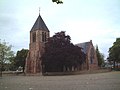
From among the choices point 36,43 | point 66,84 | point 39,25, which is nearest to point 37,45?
point 36,43

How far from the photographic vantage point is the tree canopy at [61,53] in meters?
62.6

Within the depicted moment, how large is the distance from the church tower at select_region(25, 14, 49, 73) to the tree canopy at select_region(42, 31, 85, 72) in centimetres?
1181

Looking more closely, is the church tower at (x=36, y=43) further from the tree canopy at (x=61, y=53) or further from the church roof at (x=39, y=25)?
the tree canopy at (x=61, y=53)

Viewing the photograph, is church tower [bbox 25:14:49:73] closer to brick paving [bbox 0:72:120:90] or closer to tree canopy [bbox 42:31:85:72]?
tree canopy [bbox 42:31:85:72]

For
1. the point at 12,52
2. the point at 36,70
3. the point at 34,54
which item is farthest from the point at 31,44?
the point at 12,52

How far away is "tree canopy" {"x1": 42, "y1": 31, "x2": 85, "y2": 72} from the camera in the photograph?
2466 inches

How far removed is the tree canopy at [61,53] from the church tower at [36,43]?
11812mm

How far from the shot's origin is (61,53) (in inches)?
2459

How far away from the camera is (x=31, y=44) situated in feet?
276

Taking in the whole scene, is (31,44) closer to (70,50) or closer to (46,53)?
(46,53)

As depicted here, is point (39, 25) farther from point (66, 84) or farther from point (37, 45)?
point (66, 84)

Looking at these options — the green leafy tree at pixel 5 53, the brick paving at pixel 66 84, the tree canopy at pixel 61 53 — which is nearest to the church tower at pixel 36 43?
the tree canopy at pixel 61 53

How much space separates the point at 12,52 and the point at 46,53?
10719 mm

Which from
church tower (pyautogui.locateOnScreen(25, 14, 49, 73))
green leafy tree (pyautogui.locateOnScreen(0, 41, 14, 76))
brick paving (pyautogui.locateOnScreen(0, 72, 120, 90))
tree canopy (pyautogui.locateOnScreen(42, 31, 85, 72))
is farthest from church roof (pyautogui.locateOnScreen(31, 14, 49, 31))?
brick paving (pyautogui.locateOnScreen(0, 72, 120, 90))
